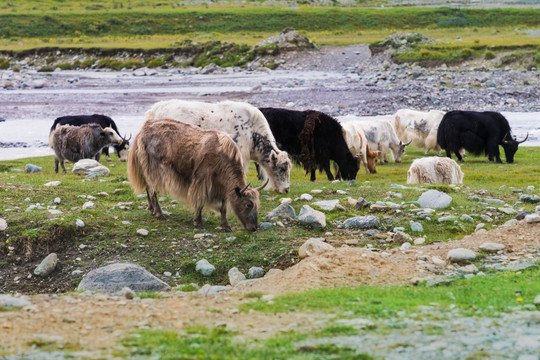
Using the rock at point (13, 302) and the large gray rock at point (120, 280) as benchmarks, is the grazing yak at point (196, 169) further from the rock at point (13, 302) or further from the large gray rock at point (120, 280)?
the rock at point (13, 302)

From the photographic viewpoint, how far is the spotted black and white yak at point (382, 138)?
2097cm

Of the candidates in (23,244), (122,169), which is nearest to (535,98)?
(122,169)

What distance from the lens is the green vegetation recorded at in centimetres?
489

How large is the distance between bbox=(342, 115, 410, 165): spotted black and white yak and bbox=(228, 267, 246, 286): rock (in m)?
12.4

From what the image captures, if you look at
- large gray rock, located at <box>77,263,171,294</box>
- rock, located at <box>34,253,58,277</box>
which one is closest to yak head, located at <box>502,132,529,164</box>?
rock, located at <box>34,253,58,277</box>

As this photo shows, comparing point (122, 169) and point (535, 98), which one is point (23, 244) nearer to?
point (122, 169)

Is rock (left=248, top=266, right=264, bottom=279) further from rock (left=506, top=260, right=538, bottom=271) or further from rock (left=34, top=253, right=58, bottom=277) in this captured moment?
rock (left=506, top=260, right=538, bottom=271)

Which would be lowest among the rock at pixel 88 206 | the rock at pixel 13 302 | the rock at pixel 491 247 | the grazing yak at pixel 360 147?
the grazing yak at pixel 360 147

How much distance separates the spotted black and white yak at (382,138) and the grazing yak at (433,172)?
5.27 metres

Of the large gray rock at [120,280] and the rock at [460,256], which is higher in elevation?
the rock at [460,256]

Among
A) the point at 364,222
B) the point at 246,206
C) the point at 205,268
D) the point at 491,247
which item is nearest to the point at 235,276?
the point at 205,268

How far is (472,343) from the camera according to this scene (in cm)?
511

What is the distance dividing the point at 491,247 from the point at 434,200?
2.97 m

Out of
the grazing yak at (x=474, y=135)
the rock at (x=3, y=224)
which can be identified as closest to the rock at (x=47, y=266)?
the rock at (x=3, y=224)
